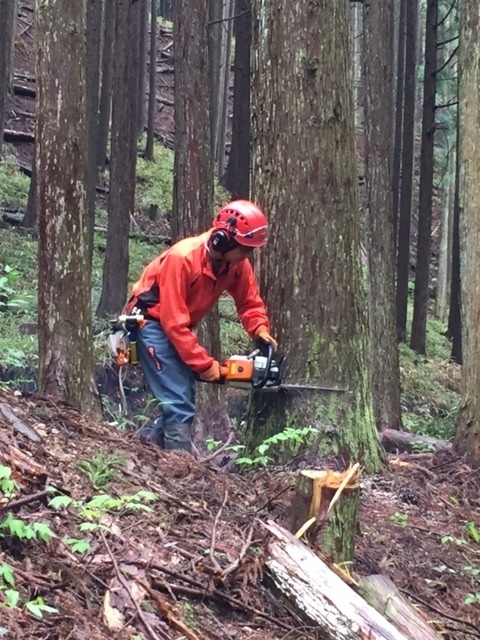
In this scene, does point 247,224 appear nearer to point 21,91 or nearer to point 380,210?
point 380,210

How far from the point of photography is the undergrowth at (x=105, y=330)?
10.3m

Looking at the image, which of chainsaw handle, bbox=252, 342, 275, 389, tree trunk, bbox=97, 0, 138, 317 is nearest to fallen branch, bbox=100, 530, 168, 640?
chainsaw handle, bbox=252, 342, 275, 389

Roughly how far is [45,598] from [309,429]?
2.47m

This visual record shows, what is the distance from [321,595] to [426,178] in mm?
13514

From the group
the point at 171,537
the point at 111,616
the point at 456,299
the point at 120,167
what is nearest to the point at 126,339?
the point at 171,537

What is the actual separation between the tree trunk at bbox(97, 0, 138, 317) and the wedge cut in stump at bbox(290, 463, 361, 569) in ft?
32.1

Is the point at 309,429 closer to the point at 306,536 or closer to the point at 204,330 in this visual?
the point at 306,536

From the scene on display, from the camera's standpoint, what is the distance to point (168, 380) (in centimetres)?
574

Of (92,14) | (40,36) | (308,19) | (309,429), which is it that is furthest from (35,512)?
(92,14)

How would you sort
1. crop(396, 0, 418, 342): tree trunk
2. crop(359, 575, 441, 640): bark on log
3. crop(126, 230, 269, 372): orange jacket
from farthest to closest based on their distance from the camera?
crop(396, 0, 418, 342): tree trunk, crop(126, 230, 269, 372): orange jacket, crop(359, 575, 441, 640): bark on log

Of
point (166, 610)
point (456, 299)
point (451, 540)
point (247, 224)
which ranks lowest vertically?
point (451, 540)

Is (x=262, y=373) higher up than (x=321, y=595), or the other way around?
(x=262, y=373)

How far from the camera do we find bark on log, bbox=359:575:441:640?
3.29 m

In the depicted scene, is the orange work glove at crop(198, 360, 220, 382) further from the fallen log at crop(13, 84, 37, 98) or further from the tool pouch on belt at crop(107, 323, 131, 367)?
the fallen log at crop(13, 84, 37, 98)
